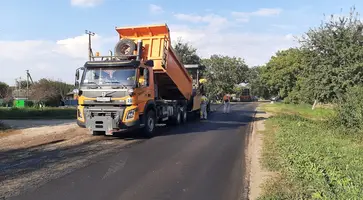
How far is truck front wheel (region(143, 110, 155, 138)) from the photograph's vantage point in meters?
12.6

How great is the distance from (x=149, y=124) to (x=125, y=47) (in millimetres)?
3281

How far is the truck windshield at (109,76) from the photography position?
11.9m

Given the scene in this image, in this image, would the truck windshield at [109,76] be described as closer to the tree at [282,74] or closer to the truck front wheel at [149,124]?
the truck front wheel at [149,124]

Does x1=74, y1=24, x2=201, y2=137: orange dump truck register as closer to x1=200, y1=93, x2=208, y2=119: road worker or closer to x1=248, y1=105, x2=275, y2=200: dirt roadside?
x1=248, y1=105, x2=275, y2=200: dirt roadside

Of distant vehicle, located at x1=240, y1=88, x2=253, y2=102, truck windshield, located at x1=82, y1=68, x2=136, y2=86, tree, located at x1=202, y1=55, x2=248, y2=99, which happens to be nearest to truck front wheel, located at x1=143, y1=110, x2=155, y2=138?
truck windshield, located at x1=82, y1=68, x2=136, y2=86

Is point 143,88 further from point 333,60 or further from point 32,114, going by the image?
point 32,114

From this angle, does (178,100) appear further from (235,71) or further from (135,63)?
(235,71)

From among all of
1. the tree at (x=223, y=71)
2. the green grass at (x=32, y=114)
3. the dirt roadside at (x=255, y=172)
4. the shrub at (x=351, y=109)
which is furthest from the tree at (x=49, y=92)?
the dirt roadside at (x=255, y=172)

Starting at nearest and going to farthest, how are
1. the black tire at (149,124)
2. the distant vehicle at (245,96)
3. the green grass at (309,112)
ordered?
1. the black tire at (149,124)
2. the green grass at (309,112)
3. the distant vehicle at (245,96)

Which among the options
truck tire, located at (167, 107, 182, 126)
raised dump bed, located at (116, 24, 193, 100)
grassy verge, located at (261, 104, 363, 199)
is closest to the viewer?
grassy verge, located at (261, 104, 363, 199)

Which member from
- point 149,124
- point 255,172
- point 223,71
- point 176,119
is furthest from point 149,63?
point 223,71

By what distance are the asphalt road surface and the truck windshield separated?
2.45m

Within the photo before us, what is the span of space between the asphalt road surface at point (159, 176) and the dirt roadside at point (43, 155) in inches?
13.9

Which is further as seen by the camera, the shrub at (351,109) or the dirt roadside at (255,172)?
the shrub at (351,109)
